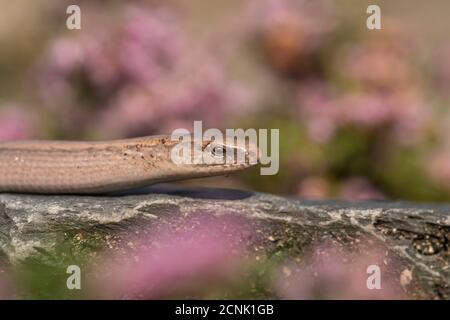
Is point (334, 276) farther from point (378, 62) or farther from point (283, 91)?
point (283, 91)

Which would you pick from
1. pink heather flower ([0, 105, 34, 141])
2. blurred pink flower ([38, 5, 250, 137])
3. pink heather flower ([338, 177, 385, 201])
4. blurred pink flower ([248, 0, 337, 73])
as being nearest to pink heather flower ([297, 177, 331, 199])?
pink heather flower ([338, 177, 385, 201])

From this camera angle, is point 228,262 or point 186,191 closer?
point 228,262

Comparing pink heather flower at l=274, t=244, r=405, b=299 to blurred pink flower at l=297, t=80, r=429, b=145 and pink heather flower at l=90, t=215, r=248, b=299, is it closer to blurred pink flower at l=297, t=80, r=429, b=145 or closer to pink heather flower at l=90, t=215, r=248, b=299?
pink heather flower at l=90, t=215, r=248, b=299

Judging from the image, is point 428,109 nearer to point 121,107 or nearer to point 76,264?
point 121,107

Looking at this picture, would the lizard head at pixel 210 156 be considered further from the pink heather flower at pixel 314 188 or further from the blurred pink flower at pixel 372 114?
the blurred pink flower at pixel 372 114
